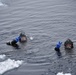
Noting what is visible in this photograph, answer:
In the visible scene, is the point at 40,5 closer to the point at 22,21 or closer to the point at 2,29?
the point at 22,21

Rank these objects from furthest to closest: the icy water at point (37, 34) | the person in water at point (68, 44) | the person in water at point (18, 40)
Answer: the person in water at point (18, 40) → the person in water at point (68, 44) → the icy water at point (37, 34)

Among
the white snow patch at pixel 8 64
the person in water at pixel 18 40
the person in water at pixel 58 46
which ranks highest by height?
the person in water at pixel 18 40

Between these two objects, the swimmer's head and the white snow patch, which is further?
the swimmer's head

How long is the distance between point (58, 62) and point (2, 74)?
5.40 m

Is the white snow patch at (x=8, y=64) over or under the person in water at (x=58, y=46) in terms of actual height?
under

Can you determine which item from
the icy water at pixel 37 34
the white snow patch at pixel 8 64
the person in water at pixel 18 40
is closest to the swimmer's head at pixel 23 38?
the person in water at pixel 18 40

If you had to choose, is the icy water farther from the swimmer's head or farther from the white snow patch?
the swimmer's head

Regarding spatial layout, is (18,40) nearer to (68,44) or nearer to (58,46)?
(58,46)

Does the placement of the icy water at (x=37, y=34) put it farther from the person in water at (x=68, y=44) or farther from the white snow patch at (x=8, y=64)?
the person in water at (x=68, y=44)

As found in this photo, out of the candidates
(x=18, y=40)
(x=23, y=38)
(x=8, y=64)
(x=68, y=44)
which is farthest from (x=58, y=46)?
(x=8, y=64)

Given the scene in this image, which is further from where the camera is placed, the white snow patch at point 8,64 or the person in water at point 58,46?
the person in water at point 58,46

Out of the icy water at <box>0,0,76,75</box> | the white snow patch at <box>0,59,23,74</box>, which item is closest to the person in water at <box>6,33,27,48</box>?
the icy water at <box>0,0,76,75</box>

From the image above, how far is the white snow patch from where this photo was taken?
83.8 feet

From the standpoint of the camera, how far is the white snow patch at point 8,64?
2555cm
